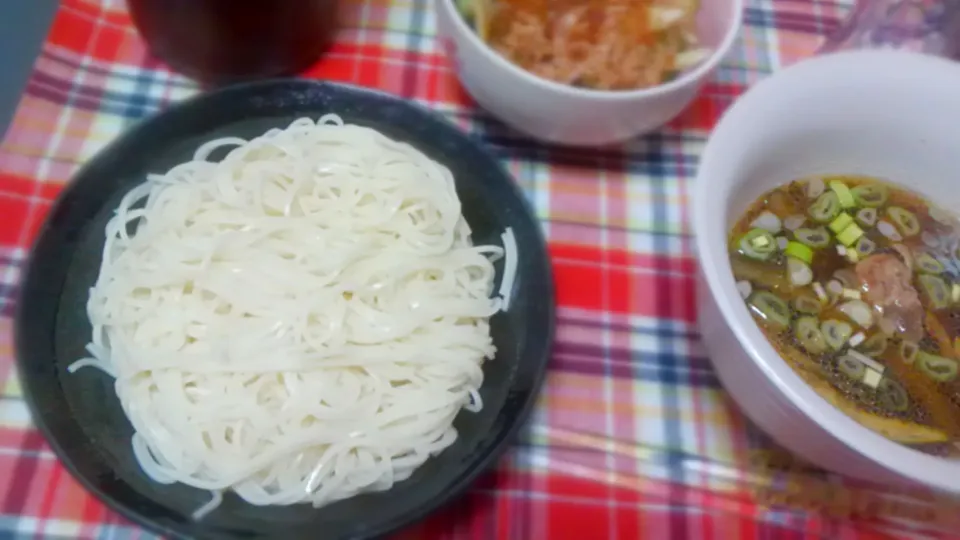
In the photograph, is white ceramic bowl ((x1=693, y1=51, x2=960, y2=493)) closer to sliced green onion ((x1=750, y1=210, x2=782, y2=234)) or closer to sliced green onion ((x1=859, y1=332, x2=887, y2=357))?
sliced green onion ((x1=750, y1=210, x2=782, y2=234))

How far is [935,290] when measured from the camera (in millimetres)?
914

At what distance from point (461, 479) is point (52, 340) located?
1.53 ft

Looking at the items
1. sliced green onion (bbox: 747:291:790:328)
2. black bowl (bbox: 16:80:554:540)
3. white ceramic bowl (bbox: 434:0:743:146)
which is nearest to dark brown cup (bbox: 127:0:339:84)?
black bowl (bbox: 16:80:554:540)

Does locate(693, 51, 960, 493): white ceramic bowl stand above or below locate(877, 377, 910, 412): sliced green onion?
above

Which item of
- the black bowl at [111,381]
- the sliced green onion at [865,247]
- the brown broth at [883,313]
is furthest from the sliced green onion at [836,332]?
the black bowl at [111,381]

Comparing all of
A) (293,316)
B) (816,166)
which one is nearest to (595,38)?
(816,166)

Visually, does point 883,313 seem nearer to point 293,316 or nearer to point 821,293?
point 821,293

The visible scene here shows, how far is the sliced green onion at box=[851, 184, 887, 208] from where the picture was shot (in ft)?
3.17

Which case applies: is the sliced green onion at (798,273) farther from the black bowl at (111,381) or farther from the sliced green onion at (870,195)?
the black bowl at (111,381)

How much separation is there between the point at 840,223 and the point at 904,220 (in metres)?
0.09

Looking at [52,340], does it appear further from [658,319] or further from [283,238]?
[658,319]

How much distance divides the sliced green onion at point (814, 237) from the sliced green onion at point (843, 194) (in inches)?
2.1

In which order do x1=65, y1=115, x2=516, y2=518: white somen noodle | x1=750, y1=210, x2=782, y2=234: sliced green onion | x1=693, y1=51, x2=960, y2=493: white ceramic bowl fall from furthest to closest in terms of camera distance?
x1=750, y1=210, x2=782, y2=234: sliced green onion → x1=65, y1=115, x2=516, y2=518: white somen noodle → x1=693, y1=51, x2=960, y2=493: white ceramic bowl

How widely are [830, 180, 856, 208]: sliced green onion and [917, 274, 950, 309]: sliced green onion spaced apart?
0.39 feet
